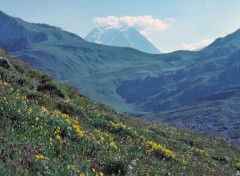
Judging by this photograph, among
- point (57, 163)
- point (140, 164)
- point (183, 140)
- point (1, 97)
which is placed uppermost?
point (1, 97)

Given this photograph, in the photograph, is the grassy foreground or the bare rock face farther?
the bare rock face

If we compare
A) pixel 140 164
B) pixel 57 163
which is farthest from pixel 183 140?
pixel 57 163

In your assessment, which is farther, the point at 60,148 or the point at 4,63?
the point at 4,63

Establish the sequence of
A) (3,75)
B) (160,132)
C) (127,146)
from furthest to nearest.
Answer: (160,132) < (3,75) < (127,146)

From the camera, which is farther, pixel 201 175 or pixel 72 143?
pixel 201 175

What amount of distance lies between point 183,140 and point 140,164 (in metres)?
16.5

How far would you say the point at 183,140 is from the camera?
28406 mm

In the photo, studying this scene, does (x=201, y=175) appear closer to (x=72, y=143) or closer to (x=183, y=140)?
(x=72, y=143)

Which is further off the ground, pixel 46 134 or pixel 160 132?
pixel 46 134

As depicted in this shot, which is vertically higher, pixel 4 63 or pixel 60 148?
pixel 4 63

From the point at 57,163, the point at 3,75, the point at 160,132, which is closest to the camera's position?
the point at 57,163

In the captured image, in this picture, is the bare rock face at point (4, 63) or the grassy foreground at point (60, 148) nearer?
the grassy foreground at point (60, 148)

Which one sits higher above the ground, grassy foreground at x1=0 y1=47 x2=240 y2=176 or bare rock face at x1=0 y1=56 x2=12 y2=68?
bare rock face at x1=0 y1=56 x2=12 y2=68

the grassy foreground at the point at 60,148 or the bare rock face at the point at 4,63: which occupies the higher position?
the bare rock face at the point at 4,63
